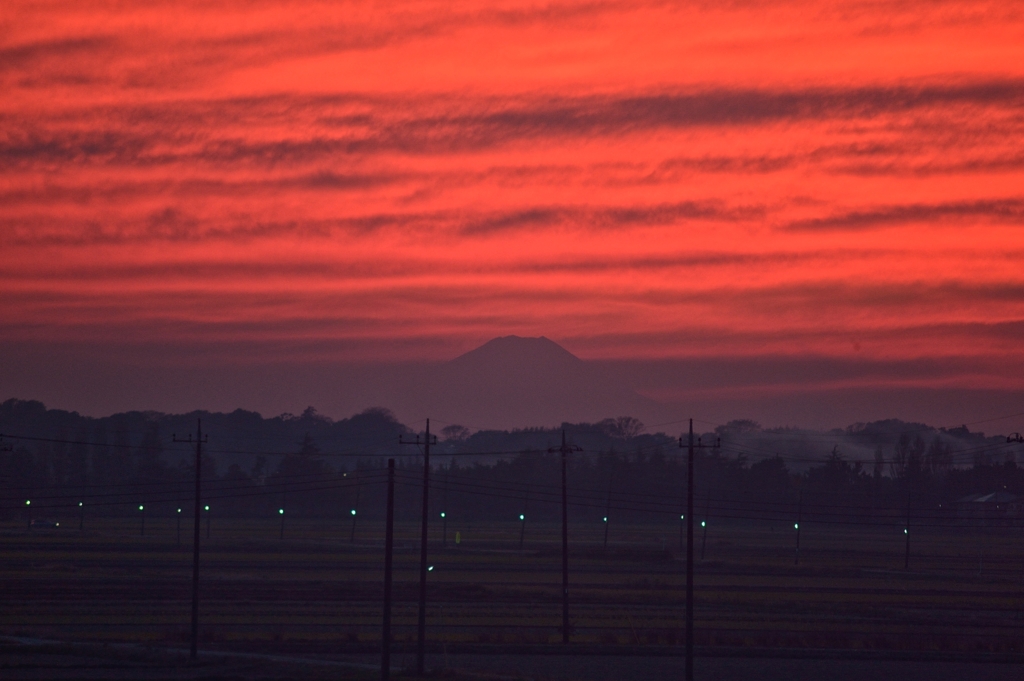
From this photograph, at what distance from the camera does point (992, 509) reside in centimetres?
16925

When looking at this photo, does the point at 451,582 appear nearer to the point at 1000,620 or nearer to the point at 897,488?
the point at 1000,620

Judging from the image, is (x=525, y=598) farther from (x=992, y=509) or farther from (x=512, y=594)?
(x=992, y=509)

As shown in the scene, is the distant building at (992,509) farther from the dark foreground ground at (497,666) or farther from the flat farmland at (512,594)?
the dark foreground ground at (497,666)

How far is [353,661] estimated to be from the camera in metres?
47.0

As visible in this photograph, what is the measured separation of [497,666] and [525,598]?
24.7 meters

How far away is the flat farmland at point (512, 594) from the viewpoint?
54750mm

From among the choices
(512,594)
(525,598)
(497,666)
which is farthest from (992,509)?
(497,666)

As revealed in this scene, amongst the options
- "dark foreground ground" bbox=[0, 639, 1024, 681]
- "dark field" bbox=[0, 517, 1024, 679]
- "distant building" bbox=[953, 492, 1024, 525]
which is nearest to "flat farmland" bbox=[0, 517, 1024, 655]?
"dark field" bbox=[0, 517, 1024, 679]

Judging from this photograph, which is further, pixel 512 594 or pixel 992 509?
pixel 992 509

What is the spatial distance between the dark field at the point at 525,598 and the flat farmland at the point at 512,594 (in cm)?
22

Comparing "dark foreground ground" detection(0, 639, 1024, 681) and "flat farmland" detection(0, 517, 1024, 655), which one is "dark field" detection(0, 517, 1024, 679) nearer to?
"flat farmland" detection(0, 517, 1024, 655)

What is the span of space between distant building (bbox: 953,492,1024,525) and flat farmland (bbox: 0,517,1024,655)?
122 ft

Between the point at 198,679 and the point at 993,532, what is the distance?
446 ft

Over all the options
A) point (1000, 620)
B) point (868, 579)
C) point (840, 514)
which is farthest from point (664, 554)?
point (840, 514)
